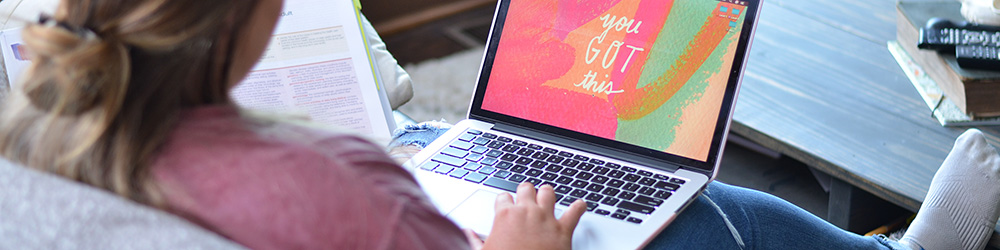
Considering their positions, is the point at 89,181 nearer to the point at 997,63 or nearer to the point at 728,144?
the point at 997,63

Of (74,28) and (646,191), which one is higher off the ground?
(74,28)

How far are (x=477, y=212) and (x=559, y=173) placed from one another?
104 mm

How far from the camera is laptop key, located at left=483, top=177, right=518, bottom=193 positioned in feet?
2.61

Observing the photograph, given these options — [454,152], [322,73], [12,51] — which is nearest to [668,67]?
[454,152]

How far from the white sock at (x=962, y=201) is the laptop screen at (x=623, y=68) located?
14.8 inches

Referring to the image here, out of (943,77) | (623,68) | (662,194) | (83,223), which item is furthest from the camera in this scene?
(943,77)

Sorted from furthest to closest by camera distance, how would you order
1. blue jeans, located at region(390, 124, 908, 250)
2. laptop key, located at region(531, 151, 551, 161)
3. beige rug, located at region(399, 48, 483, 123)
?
1. beige rug, located at region(399, 48, 483, 123)
2. laptop key, located at region(531, 151, 551, 161)
3. blue jeans, located at region(390, 124, 908, 250)

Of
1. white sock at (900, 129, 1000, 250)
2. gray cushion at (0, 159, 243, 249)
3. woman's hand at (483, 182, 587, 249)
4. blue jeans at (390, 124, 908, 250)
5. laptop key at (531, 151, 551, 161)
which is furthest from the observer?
white sock at (900, 129, 1000, 250)

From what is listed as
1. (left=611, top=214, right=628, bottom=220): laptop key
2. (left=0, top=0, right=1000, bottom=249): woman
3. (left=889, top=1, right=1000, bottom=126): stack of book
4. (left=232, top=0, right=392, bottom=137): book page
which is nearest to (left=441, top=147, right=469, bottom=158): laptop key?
(left=232, top=0, right=392, bottom=137): book page

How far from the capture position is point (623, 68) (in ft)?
2.86

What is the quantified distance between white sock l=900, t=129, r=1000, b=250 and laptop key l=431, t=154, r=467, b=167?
1.94 ft

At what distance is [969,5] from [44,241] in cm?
123

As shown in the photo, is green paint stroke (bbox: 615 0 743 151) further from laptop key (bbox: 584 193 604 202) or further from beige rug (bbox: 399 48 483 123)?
beige rug (bbox: 399 48 483 123)

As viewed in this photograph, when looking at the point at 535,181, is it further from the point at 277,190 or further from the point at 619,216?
the point at 277,190
